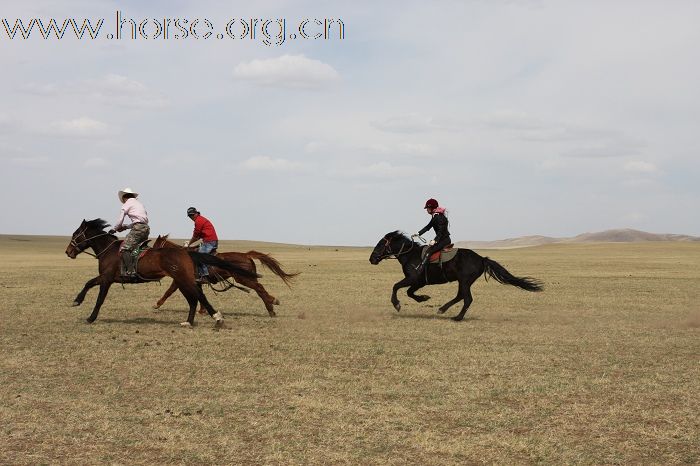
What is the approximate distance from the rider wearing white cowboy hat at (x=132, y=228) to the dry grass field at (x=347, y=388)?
128 centimetres

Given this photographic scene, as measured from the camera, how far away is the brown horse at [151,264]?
15.5 metres

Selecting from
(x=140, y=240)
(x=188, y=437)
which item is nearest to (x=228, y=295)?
(x=140, y=240)

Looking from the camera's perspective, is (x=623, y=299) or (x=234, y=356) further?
(x=623, y=299)

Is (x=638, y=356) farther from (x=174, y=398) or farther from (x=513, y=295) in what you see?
(x=513, y=295)

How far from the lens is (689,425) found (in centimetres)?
828

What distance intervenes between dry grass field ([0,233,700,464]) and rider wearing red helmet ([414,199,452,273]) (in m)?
1.55

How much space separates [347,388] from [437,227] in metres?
8.17

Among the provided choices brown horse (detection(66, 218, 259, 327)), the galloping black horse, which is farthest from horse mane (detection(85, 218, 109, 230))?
the galloping black horse

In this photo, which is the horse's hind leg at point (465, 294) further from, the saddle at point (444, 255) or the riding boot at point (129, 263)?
the riding boot at point (129, 263)

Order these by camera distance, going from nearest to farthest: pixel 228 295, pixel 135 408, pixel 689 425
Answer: pixel 689 425 < pixel 135 408 < pixel 228 295

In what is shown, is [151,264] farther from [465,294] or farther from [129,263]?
[465,294]

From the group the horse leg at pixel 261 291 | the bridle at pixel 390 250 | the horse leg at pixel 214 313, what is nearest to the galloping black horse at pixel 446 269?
the bridle at pixel 390 250

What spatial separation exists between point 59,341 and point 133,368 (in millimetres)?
3063

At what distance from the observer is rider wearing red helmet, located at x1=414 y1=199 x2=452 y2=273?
17.6 m
